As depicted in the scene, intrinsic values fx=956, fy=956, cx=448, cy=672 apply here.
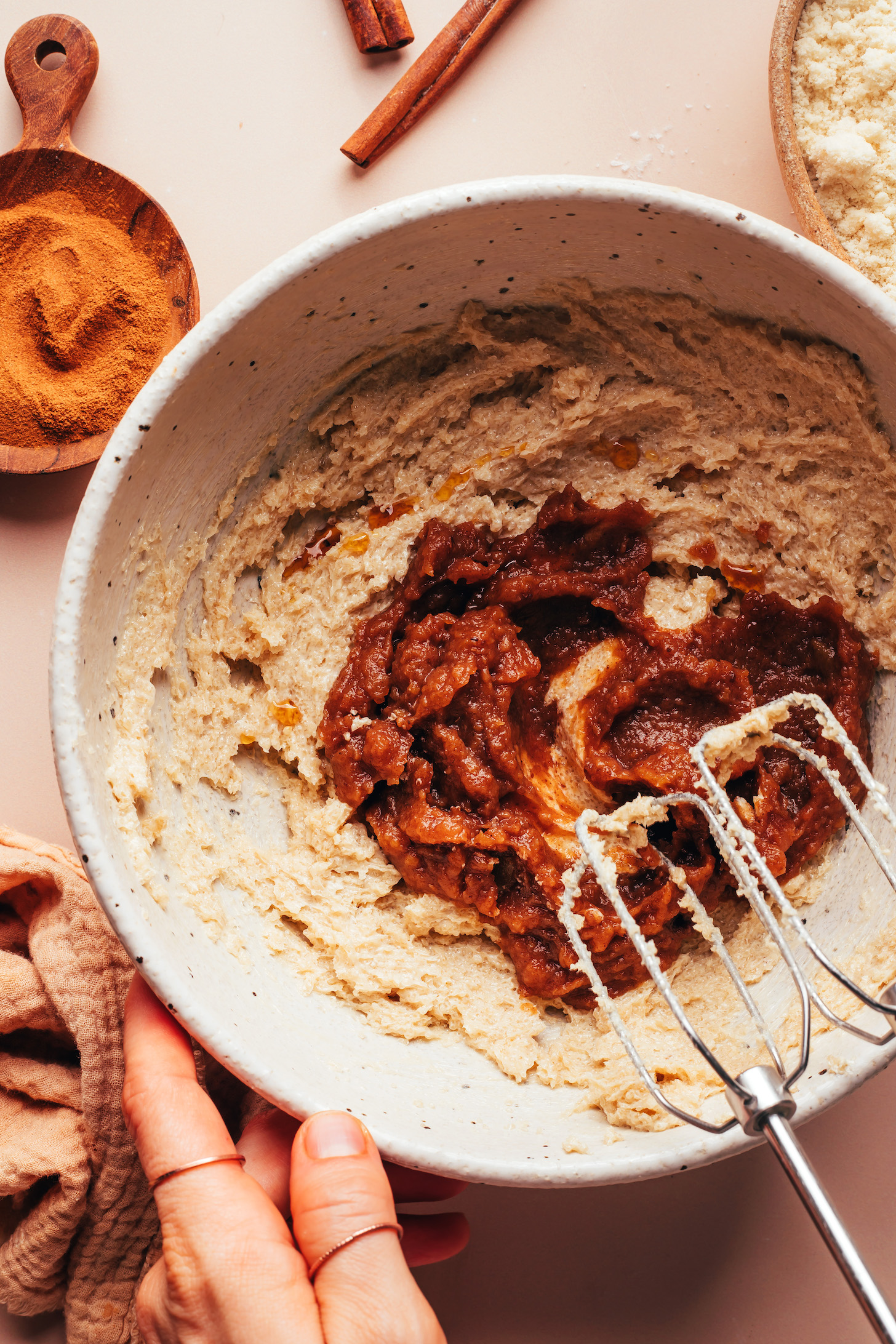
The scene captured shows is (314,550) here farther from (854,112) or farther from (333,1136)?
(854,112)

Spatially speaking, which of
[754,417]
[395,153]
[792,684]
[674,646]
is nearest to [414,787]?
[674,646]

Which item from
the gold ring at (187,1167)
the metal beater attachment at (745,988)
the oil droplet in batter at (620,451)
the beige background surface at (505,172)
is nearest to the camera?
the metal beater attachment at (745,988)

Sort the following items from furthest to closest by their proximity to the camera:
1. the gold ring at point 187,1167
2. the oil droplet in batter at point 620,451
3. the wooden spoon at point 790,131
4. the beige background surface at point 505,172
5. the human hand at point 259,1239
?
1. the beige background surface at point 505,172
2. the oil droplet in batter at point 620,451
3. the wooden spoon at point 790,131
4. the gold ring at point 187,1167
5. the human hand at point 259,1239

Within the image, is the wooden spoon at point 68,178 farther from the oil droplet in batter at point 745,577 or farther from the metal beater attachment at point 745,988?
the metal beater attachment at point 745,988

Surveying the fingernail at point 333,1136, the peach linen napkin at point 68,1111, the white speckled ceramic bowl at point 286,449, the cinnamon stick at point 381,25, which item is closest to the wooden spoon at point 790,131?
the white speckled ceramic bowl at point 286,449

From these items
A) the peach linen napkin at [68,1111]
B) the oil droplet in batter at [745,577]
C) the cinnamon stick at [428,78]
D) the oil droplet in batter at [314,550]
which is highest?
the cinnamon stick at [428,78]

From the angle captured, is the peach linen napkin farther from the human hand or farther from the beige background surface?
the human hand
